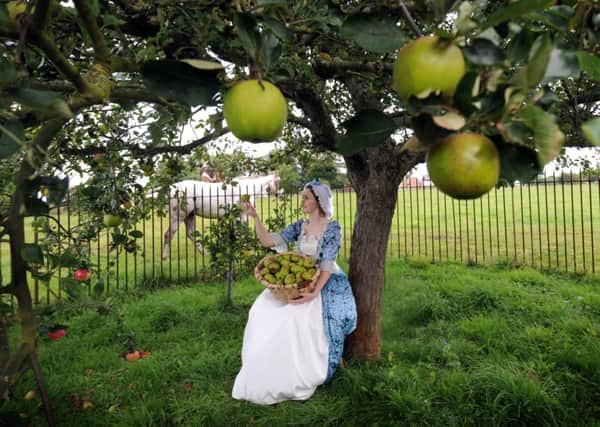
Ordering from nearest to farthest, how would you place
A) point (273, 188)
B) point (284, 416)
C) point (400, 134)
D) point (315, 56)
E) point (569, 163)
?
point (315, 56)
point (284, 416)
point (400, 134)
point (569, 163)
point (273, 188)

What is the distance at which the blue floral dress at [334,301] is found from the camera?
3084 mm

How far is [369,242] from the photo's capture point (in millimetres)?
3240

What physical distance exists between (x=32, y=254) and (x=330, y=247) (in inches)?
95.8

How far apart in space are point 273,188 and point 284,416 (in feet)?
16.5

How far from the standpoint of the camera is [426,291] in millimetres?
4812

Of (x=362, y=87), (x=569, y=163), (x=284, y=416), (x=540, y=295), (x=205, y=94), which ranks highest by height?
(x=362, y=87)

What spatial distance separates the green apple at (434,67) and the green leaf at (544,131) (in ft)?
0.30

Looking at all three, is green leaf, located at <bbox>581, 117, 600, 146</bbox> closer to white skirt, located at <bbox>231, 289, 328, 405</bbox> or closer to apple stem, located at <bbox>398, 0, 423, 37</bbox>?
apple stem, located at <bbox>398, 0, 423, 37</bbox>

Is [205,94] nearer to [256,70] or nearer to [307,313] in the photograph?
[256,70]

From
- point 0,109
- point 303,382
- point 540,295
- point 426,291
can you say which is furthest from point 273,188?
point 0,109

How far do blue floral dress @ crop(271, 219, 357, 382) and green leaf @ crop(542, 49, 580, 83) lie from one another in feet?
8.79

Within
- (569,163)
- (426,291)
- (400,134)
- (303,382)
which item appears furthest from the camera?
(426,291)

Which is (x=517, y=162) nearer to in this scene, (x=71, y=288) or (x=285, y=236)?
(x=71, y=288)

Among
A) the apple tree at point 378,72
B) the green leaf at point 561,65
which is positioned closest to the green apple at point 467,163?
Result: the apple tree at point 378,72
